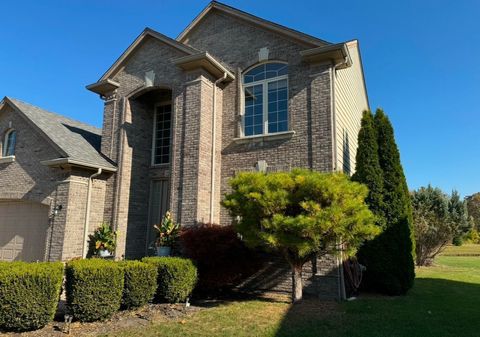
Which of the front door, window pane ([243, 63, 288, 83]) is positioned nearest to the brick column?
window pane ([243, 63, 288, 83])

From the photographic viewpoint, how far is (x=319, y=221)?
7152mm

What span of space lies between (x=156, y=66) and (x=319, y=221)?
833 cm

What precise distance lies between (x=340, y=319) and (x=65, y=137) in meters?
10.6

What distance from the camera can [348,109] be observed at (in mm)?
12242

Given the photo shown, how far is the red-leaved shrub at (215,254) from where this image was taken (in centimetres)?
895

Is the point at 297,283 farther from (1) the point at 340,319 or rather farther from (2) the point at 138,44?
(2) the point at 138,44

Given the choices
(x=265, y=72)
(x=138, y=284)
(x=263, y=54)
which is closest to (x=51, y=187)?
(x=138, y=284)

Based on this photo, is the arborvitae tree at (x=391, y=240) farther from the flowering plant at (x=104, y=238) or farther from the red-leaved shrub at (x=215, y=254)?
the flowering plant at (x=104, y=238)

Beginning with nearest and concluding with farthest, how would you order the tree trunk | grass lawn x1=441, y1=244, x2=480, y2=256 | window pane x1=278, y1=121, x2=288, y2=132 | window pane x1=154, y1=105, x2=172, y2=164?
1. the tree trunk
2. window pane x1=278, y1=121, x2=288, y2=132
3. window pane x1=154, y1=105, x2=172, y2=164
4. grass lawn x1=441, y1=244, x2=480, y2=256

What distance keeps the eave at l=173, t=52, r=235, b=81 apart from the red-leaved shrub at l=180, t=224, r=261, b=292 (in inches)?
200

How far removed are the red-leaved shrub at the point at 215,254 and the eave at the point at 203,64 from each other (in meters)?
5.08

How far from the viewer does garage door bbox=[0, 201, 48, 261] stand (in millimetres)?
11359

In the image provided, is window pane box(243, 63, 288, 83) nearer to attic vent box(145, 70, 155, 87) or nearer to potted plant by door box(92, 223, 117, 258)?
attic vent box(145, 70, 155, 87)

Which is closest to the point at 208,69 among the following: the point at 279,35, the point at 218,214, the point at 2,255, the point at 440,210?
the point at 279,35
